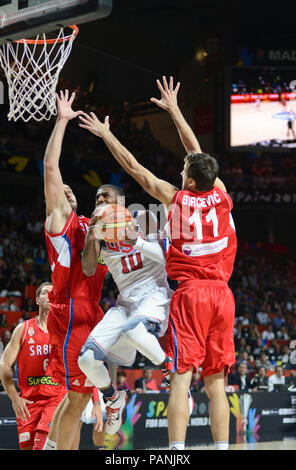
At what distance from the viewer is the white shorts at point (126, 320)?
4.52 m

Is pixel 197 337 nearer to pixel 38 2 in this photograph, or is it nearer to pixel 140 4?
pixel 38 2

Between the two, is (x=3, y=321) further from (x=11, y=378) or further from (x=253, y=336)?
(x=253, y=336)

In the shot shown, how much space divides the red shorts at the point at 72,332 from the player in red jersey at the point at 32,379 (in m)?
0.95

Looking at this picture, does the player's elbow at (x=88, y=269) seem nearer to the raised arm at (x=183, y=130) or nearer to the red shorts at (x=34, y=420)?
the raised arm at (x=183, y=130)

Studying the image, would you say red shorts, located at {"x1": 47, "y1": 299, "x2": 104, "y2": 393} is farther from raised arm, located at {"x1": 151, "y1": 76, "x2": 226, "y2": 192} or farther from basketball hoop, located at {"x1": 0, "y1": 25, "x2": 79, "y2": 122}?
basketball hoop, located at {"x1": 0, "y1": 25, "x2": 79, "y2": 122}

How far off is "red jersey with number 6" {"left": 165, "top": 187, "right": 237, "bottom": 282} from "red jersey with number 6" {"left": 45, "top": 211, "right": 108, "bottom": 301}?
2.48 feet

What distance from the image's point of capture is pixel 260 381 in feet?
43.2

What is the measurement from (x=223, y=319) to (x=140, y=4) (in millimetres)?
19705

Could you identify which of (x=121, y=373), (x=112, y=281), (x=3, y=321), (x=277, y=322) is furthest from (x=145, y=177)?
(x=277, y=322)

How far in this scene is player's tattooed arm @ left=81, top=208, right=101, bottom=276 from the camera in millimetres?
4613

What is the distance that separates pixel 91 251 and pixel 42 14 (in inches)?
79.1

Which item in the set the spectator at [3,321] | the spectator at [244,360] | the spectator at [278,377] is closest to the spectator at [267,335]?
the spectator at [244,360]

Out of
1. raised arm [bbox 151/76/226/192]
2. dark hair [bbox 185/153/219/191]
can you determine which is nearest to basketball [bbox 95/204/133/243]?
dark hair [bbox 185/153/219/191]

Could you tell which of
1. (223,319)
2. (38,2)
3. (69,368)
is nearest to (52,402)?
(69,368)
